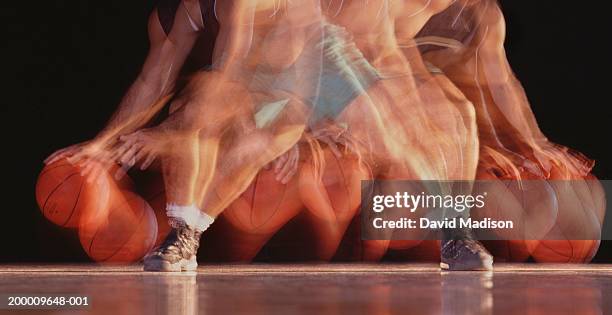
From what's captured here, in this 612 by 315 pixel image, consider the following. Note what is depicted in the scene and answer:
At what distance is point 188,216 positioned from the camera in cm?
326

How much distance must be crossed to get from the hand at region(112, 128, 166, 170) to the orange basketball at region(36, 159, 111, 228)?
0.57ft

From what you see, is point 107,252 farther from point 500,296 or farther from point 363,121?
point 500,296

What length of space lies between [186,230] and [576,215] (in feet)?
6.54

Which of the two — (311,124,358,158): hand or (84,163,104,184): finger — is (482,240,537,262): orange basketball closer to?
(311,124,358,158): hand

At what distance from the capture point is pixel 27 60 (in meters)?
3.97

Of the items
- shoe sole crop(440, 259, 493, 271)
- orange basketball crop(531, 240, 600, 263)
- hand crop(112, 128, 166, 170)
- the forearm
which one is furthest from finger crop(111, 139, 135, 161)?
orange basketball crop(531, 240, 600, 263)

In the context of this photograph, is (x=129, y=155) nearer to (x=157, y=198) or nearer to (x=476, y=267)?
(x=157, y=198)

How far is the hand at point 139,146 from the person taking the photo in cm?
346

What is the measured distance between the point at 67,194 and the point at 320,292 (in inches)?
76.1

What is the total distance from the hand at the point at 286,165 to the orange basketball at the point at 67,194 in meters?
0.77

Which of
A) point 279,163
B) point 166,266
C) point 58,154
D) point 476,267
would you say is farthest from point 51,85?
point 476,267

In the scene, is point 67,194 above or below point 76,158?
below

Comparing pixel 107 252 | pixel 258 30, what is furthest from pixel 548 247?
pixel 107 252

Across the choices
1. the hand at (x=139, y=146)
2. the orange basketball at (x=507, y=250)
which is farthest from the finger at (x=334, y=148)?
the orange basketball at (x=507, y=250)
